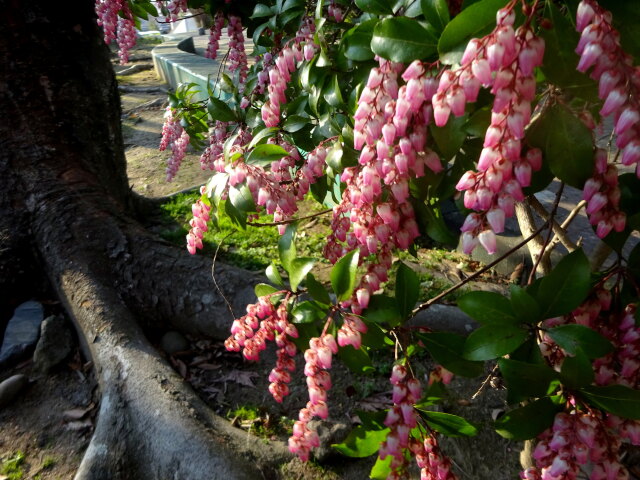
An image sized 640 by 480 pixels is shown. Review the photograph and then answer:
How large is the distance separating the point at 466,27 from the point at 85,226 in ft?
7.01

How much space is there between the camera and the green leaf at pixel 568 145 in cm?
73

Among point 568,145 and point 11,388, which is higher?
point 568,145

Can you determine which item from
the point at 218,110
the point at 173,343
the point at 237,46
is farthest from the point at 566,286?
the point at 173,343

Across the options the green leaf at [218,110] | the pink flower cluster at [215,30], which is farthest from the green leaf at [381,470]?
the pink flower cluster at [215,30]

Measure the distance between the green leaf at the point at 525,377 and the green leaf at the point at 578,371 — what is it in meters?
0.02

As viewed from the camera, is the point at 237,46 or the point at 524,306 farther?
the point at 237,46

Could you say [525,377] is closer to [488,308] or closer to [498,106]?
[488,308]

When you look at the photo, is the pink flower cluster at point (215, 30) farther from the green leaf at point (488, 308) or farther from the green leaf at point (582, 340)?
the green leaf at point (582, 340)

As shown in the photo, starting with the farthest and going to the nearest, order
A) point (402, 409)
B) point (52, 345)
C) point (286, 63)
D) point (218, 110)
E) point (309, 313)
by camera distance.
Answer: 1. point (52, 345)
2. point (218, 110)
3. point (286, 63)
4. point (309, 313)
5. point (402, 409)

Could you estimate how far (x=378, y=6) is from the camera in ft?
2.83

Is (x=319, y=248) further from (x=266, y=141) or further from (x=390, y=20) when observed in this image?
(x=390, y=20)

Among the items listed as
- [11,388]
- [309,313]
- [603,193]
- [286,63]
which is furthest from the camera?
[11,388]

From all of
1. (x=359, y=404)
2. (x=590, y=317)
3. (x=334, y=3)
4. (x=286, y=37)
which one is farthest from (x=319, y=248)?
(x=590, y=317)

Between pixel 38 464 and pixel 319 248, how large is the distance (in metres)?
1.82
